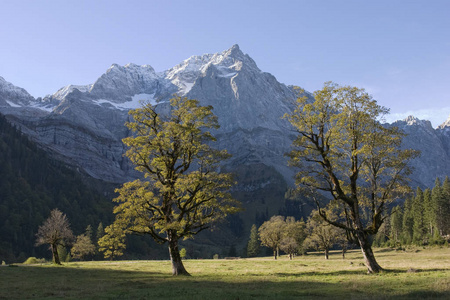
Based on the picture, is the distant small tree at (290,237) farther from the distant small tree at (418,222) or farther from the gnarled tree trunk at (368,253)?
the gnarled tree trunk at (368,253)

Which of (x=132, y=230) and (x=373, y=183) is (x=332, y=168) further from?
(x=132, y=230)

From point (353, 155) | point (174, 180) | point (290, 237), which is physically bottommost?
point (290, 237)

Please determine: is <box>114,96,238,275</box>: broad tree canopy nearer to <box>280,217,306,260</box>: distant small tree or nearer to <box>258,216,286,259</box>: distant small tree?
<box>280,217,306,260</box>: distant small tree

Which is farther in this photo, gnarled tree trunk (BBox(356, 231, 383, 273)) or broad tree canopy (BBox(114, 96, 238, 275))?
broad tree canopy (BBox(114, 96, 238, 275))

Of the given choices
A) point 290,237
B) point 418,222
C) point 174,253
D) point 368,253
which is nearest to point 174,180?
point 174,253

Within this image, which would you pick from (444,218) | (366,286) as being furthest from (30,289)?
(444,218)

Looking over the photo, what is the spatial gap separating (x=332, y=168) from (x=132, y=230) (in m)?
21.8

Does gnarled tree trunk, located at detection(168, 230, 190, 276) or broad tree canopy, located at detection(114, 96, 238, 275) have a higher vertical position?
broad tree canopy, located at detection(114, 96, 238, 275)

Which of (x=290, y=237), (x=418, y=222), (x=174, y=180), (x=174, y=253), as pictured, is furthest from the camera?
(x=418, y=222)

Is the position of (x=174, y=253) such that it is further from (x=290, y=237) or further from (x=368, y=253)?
(x=290, y=237)

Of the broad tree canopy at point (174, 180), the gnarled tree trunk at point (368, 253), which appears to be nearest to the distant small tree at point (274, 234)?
the broad tree canopy at point (174, 180)

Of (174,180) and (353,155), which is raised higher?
(353,155)

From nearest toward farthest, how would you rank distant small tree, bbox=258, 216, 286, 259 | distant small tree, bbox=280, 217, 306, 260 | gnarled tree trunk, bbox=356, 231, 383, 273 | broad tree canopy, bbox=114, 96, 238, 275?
gnarled tree trunk, bbox=356, 231, 383, 273
broad tree canopy, bbox=114, 96, 238, 275
distant small tree, bbox=280, 217, 306, 260
distant small tree, bbox=258, 216, 286, 259

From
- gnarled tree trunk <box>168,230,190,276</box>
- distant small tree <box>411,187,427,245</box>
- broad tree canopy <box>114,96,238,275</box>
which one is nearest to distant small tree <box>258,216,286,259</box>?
distant small tree <box>411,187,427,245</box>
